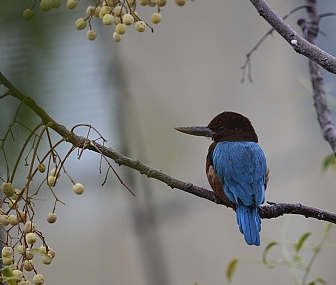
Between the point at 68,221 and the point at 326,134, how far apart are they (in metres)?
1.96

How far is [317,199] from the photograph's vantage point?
149 inches

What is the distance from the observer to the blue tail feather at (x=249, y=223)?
4.64 ft

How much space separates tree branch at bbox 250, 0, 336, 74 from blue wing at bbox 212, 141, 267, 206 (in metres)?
0.61

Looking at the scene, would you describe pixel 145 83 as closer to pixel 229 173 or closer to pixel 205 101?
pixel 205 101

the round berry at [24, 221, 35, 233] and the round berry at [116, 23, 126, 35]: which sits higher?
the round berry at [116, 23, 126, 35]

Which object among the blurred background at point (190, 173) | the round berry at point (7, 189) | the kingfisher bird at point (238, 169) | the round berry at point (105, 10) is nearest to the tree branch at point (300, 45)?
the round berry at point (105, 10)

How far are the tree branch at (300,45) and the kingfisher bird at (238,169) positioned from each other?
0.55 meters

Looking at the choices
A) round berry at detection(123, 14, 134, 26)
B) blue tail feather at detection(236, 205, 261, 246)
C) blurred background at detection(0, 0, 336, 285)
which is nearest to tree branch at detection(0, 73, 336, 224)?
blue tail feather at detection(236, 205, 261, 246)

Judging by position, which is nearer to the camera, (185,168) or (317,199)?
(185,168)

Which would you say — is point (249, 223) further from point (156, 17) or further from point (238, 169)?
point (156, 17)

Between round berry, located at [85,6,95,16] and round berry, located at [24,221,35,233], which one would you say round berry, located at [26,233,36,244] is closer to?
round berry, located at [24,221,35,233]

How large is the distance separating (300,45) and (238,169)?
68 centimetres

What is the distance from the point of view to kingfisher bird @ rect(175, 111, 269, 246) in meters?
1.47

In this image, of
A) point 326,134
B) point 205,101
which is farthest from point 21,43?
point 205,101
